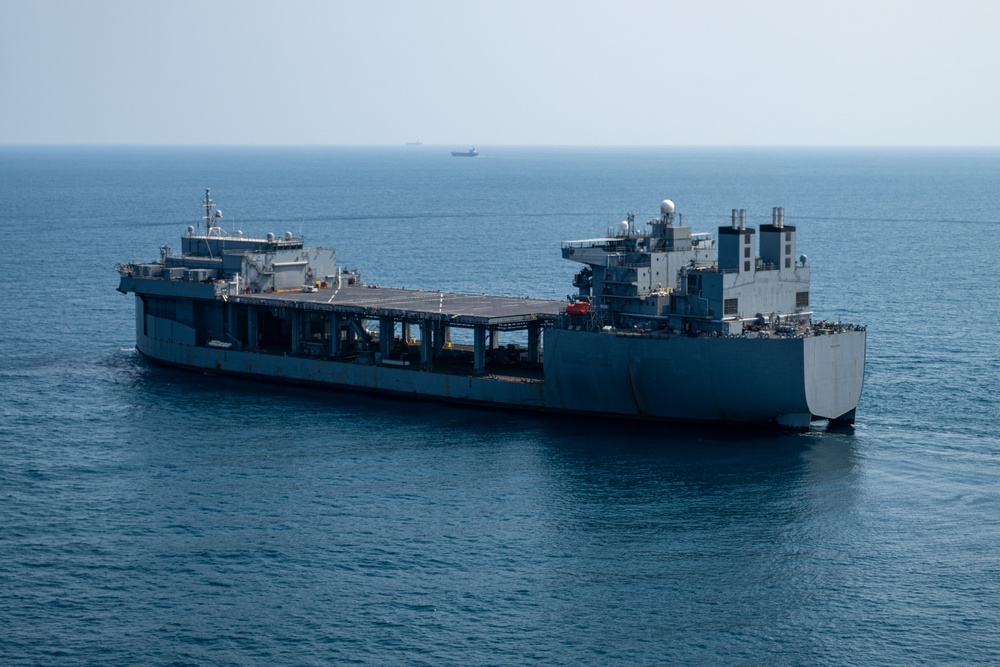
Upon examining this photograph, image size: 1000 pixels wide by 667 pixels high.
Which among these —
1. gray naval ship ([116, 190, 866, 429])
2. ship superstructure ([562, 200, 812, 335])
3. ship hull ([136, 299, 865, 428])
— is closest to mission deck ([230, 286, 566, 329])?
gray naval ship ([116, 190, 866, 429])

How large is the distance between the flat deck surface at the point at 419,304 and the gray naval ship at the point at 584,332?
0.13m

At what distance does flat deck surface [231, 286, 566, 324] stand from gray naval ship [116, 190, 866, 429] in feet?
0.44

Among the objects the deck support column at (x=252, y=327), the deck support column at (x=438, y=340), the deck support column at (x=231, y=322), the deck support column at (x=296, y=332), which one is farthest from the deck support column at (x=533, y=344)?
the deck support column at (x=231, y=322)

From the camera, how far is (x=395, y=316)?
79.6 metres

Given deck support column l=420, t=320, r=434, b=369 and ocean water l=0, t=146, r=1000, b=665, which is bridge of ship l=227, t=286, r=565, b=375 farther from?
ocean water l=0, t=146, r=1000, b=665

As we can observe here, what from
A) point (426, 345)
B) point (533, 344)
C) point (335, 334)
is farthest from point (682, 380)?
point (335, 334)

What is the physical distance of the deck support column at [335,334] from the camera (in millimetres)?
83188

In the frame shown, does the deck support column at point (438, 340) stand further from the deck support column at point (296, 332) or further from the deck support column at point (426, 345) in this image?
the deck support column at point (296, 332)

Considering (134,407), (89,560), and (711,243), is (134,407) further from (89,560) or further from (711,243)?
(711,243)

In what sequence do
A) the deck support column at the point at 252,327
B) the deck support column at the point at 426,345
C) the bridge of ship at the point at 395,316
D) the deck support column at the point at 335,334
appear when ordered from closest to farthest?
the bridge of ship at the point at 395,316 → the deck support column at the point at 426,345 → the deck support column at the point at 335,334 → the deck support column at the point at 252,327

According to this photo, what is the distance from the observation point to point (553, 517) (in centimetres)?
5578

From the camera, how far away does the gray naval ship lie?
2657 inches

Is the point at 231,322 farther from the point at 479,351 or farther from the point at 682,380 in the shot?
the point at 682,380

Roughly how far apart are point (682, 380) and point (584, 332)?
5951mm
